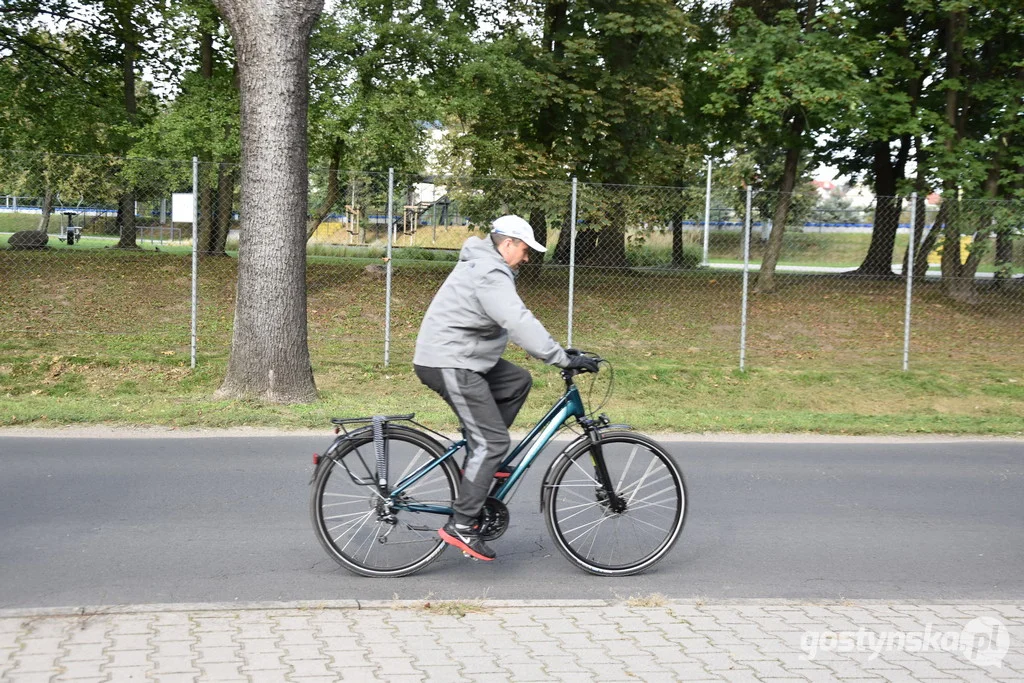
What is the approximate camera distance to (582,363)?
5.61 metres

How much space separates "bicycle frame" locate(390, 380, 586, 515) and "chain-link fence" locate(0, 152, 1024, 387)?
895cm

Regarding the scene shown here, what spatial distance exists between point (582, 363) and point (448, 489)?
1.04 meters

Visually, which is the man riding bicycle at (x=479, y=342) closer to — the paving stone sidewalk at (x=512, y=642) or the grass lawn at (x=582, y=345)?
the paving stone sidewalk at (x=512, y=642)

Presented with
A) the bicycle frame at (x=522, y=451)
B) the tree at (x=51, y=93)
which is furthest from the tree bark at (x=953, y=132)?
the bicycle frame at (x=522, y=451)

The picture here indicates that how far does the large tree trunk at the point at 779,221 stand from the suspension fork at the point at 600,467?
49.2ft

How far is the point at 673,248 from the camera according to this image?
17.9 meters

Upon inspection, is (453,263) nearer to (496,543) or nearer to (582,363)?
(496,543)

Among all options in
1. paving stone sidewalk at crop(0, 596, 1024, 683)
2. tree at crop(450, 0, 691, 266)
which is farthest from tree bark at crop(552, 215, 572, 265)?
paving stone sidewalk at crop(0, 596, 1024, 683)

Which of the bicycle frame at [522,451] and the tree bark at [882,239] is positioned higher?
the tree bark at [882,239]

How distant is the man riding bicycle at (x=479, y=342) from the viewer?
5520 millimetres

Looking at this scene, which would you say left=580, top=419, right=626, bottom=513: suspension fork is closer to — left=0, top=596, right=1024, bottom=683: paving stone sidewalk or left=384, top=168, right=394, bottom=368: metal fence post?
left=0, top=596, right=1024, bottom=683: paving stone sidewalk

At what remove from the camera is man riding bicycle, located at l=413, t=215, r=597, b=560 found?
552cm

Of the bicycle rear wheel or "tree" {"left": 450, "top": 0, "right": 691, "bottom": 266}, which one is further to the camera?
"tree" {"left": 450, "top": 0, "right": 691, "bottom": 266}

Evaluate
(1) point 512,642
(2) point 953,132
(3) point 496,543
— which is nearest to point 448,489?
(3) point 496,543
